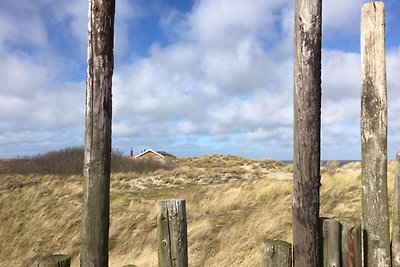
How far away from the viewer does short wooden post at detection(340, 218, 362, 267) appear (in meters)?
4.11

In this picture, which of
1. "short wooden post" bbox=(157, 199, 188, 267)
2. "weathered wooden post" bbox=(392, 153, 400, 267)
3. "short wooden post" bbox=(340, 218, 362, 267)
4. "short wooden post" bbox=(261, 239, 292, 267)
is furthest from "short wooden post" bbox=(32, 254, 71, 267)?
"weathered wooden post" bbox=(392, 153, 400, 267)

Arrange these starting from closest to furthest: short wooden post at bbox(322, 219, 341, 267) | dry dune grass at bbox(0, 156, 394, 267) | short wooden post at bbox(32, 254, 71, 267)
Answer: short wooden post at bbox(32, 254, 71, 267) → short wooden post at bbox(322, 219, 341, 267) → dry dune grass at bbox(0, 156, 394, 267)

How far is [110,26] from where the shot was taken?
3.67 metres

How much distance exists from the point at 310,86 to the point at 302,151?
0.57 m

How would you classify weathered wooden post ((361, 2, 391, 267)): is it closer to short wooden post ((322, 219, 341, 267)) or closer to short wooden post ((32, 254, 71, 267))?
short wooden post ((322, 219, 341, 267))

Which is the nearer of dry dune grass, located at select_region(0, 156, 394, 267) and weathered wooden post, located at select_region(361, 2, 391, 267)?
weathered wooden post, located at select_region(361, 2, 391, 267)

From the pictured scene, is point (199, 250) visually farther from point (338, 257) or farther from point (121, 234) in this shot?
point (338, 257)

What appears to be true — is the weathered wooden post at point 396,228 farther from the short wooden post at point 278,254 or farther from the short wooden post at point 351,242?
the short wooden post at point 278,254

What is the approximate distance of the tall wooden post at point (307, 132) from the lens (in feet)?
12.5

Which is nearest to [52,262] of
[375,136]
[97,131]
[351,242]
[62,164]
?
[97,131]

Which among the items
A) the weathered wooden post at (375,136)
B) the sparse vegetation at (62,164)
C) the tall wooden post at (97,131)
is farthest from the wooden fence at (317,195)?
the sparse vegetation at (62,164)

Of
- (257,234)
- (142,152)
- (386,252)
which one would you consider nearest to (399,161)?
(386,252)

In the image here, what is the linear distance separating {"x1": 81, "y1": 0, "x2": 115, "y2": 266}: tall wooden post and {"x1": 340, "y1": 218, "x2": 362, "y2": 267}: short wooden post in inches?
86.5

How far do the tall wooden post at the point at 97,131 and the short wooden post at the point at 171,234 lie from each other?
505 mm
